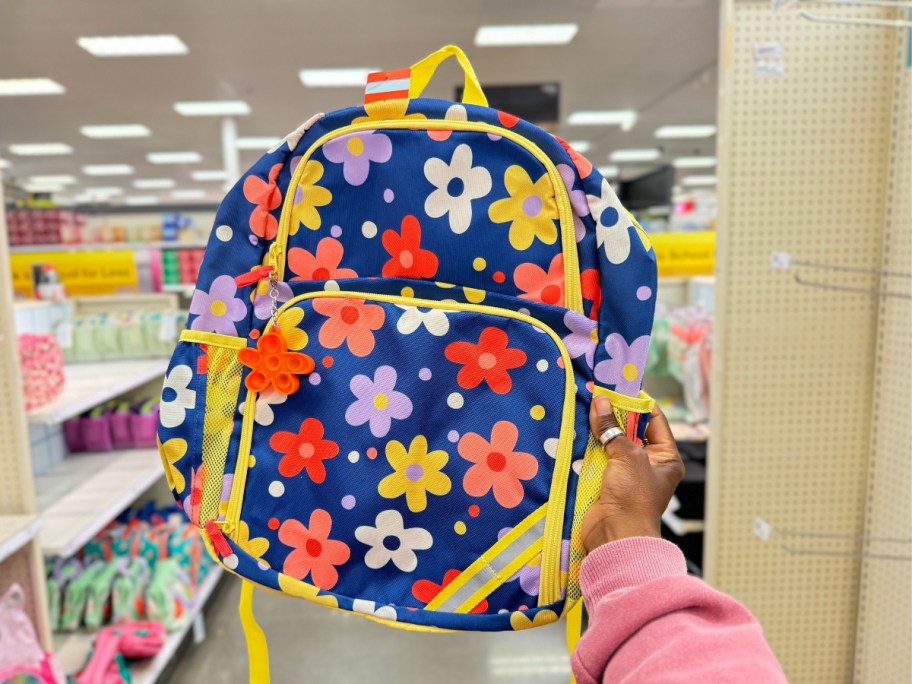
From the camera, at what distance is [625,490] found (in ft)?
2.25

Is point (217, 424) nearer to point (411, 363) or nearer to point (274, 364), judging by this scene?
point (274, 364)

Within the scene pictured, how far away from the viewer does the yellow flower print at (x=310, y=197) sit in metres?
0.79

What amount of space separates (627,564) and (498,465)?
19 cm

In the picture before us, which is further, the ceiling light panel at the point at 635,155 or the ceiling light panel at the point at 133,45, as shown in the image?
the ceiling light panel at the point at 635,155

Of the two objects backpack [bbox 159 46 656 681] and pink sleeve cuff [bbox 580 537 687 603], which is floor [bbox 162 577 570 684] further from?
pink sleeve cuff [bbox 580 537 687 603]

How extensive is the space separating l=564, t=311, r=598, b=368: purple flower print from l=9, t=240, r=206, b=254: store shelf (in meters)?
3.75

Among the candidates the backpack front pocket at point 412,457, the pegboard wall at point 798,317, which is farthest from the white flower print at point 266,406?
the pegboard wall at point 798,317

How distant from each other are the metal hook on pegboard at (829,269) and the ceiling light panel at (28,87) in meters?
7.08

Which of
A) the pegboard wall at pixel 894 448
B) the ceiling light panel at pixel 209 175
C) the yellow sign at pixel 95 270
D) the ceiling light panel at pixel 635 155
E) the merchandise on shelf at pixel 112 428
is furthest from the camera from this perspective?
the ceiling light panel at pixel 209 175

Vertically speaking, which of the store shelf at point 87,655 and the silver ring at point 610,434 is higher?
the silver ring at point 610,434

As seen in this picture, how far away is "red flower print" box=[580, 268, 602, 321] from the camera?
74cm

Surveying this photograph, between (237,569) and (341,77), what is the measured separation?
653 centimetres

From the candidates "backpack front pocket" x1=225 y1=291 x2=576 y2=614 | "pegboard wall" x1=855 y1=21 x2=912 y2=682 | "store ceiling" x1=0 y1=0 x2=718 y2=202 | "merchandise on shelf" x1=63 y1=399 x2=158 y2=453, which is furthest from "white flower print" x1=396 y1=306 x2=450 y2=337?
"store ceiling" x1=0 y1=0 x2=718 y2=202

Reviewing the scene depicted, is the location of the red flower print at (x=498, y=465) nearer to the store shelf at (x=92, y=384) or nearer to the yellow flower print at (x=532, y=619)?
the yellow flower print at (x=532, y=619)
